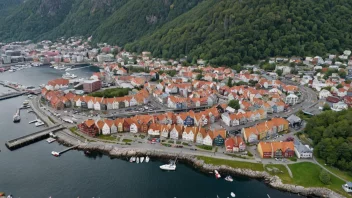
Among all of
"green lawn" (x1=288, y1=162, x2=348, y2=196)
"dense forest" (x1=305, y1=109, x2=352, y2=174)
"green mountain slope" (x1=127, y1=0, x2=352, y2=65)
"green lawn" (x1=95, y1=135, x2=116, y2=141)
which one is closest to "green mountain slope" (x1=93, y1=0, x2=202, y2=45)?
"green mountain slope" (x1=127, y1=0, x2=352, y2=65)

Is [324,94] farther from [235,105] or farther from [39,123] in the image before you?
[39,123]

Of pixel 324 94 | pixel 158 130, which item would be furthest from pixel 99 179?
pixel 324 94

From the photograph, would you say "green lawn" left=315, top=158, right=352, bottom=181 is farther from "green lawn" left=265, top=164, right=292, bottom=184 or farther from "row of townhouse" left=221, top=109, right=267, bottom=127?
"row of townhouse" left=221, top=109, right=267, bottom=127

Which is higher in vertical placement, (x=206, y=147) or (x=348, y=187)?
(x=206, y=147)

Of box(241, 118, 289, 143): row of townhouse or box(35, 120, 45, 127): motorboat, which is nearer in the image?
box(241, 118, 289, 143): row of townhouse

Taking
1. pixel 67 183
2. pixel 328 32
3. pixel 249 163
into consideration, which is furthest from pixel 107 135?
pixel 328 32

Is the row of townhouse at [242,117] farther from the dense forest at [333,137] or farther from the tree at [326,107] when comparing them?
the tree at [326,107]
